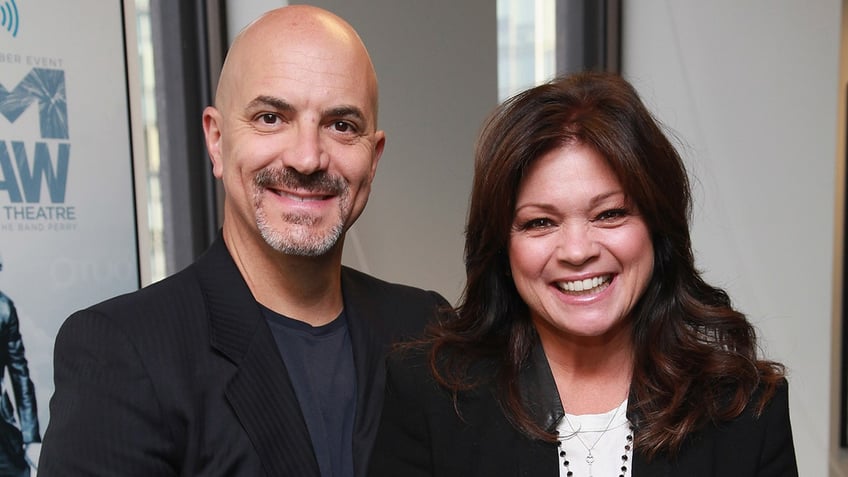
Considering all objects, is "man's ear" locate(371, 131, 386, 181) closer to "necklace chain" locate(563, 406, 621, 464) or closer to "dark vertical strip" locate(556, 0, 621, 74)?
"necklace chain" locate(563, 406, 621, 464)

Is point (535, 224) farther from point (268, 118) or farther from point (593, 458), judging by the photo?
point (268, 118)

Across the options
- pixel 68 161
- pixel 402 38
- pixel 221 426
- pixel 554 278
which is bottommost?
pixel 221 426

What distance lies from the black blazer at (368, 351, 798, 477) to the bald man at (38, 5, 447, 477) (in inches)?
8.2

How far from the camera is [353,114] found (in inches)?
60.9

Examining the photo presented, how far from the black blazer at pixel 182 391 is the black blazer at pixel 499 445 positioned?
0.21m

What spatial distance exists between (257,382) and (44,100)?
78 cm

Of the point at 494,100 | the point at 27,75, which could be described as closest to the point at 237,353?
the point at 27,75

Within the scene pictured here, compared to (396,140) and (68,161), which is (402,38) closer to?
(396,140)

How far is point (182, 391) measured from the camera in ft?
4.37

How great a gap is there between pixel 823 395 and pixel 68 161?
2.72 m

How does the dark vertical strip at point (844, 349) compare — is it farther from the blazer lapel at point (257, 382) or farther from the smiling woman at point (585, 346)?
the blazer lapel at point (257, 382)

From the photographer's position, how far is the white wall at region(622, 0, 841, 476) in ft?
9.31

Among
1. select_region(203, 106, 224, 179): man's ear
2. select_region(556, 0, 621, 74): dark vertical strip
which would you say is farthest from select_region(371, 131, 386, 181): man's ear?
select_region(556, 0, 621, 74): dark vertical strip

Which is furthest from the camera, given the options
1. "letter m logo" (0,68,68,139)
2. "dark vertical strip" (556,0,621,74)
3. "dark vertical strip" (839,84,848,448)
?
"dark vertical strip" (839,84,848,448)
